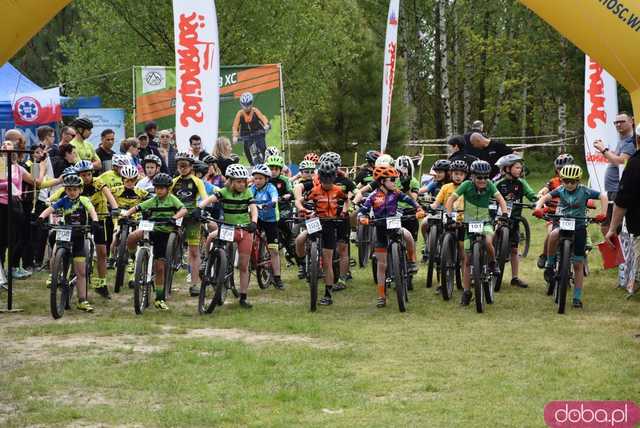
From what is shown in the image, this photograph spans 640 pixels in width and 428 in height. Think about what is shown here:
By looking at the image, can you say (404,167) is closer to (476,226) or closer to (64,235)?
(476,226)

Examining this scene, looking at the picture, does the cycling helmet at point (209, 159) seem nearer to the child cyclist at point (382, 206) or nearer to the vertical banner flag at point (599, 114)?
the child cyclist at point (382, 206)

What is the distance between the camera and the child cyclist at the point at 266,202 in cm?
1476

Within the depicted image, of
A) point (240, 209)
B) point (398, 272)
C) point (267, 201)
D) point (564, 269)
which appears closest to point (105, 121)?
point (267, 201)

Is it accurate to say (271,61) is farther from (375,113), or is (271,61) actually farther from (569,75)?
(569,75)

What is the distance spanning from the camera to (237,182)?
13422 millimetres

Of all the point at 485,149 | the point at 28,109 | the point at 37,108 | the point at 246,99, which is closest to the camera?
the point at 485,149

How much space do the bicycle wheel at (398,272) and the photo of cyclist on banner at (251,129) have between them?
948 cm

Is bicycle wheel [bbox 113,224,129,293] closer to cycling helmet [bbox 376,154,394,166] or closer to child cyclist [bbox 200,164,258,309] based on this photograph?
child cyclist [bbox 200,164,258,309]

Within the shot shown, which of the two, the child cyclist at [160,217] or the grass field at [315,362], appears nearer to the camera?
the grass field at [315,362]

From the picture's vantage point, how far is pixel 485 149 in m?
17.1

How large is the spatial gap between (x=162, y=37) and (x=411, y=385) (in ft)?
84.9

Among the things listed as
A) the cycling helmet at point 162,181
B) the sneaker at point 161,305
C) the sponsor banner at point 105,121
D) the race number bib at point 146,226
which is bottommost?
the sneaker at point 161,305

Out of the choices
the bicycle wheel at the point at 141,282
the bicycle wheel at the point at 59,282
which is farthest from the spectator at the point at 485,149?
the bicycle wheel at the point at 59,282

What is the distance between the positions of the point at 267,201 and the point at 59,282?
3333 mm
